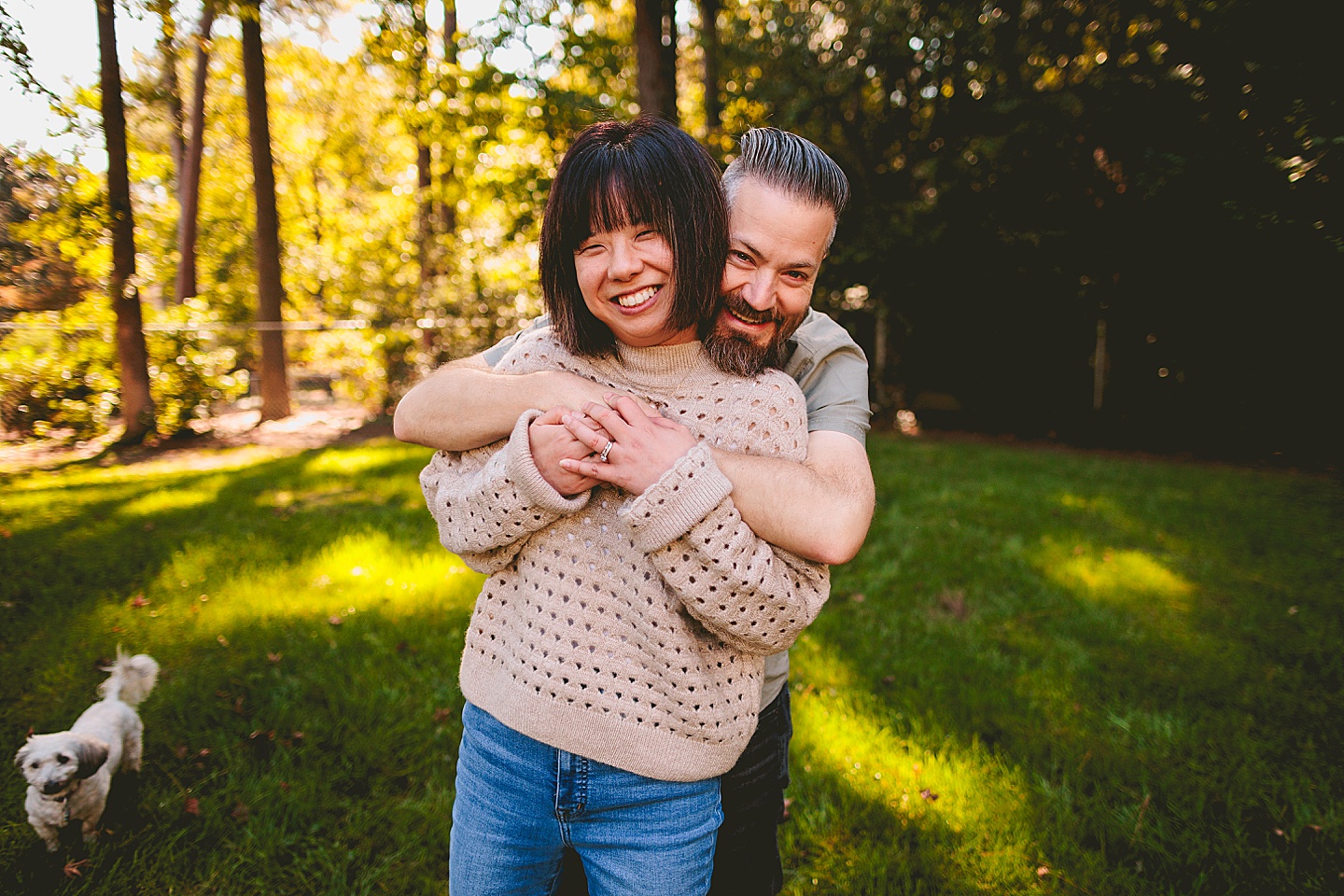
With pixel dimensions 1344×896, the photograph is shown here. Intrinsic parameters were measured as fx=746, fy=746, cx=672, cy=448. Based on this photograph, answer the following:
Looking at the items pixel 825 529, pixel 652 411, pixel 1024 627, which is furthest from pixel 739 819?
pixel 1024 627

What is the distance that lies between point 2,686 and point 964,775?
147 inches

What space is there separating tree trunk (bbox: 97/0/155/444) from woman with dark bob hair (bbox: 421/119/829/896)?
267 inches

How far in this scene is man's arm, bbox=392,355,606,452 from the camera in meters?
1.30

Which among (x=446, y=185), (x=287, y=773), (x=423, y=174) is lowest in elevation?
(x=287, y=773)

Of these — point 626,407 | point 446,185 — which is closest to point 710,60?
point 446,185

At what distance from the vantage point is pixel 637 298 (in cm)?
127

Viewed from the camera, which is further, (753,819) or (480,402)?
(753,819)

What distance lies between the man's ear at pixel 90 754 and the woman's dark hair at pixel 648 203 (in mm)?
2066

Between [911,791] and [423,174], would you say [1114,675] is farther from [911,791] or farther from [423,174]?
[423,174]

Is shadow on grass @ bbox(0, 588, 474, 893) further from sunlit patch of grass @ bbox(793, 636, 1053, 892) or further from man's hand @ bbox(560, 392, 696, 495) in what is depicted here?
man's hand @ bbox(560, 392, 696, 495)

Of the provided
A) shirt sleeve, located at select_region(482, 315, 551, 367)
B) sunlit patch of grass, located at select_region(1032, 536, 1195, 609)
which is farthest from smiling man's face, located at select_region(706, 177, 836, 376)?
sunlit patch of grass, located at select_region(1032, 536, 1195, 609)

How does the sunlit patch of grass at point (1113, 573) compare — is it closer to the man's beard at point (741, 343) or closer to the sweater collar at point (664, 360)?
the man's beard at point (741, 343)

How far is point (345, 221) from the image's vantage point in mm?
17703

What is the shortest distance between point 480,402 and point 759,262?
0.58 metres
